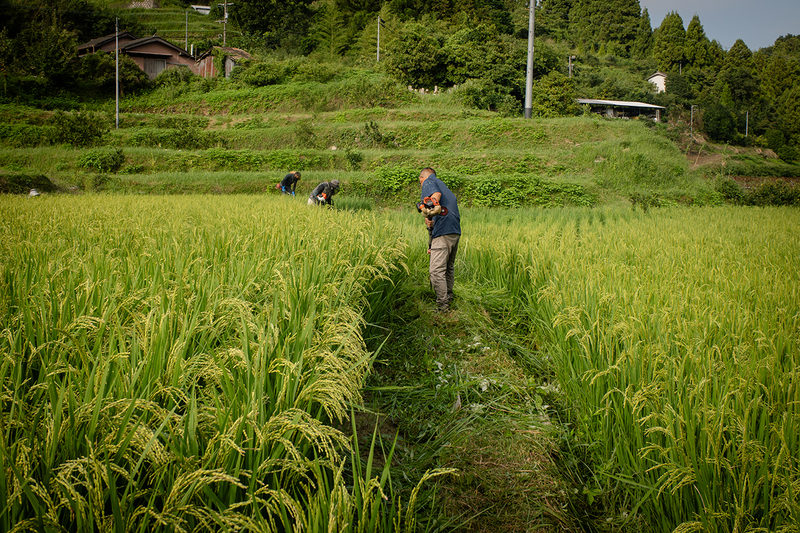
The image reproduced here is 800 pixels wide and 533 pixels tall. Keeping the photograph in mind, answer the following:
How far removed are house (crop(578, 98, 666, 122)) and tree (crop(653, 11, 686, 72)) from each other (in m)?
18.4

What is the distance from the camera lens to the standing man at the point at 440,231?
488cm

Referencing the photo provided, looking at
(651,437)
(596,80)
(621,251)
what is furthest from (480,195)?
(596,80)

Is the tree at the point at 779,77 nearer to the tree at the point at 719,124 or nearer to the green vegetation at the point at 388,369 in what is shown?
the tree at the point at 719,124

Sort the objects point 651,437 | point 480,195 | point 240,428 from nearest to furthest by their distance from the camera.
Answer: point 240,428
point 651,437
point 480,195

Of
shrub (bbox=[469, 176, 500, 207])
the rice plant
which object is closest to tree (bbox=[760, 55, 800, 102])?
shrub (bbox=[469, 176, 500, 207])

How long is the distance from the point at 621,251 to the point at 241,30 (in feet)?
164

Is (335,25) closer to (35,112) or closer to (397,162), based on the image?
(35,112)

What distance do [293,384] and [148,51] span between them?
1700 inches

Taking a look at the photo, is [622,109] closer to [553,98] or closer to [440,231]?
[553,98]

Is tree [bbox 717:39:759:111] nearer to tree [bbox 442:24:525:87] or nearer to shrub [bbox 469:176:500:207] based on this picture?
tree [bbox 442:24:525:87]

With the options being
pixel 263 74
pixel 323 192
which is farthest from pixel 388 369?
pixel 263 74

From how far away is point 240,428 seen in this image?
3.73ft

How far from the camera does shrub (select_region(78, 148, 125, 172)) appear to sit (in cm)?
1755

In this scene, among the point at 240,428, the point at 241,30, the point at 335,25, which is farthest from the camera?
the point at 241,30
